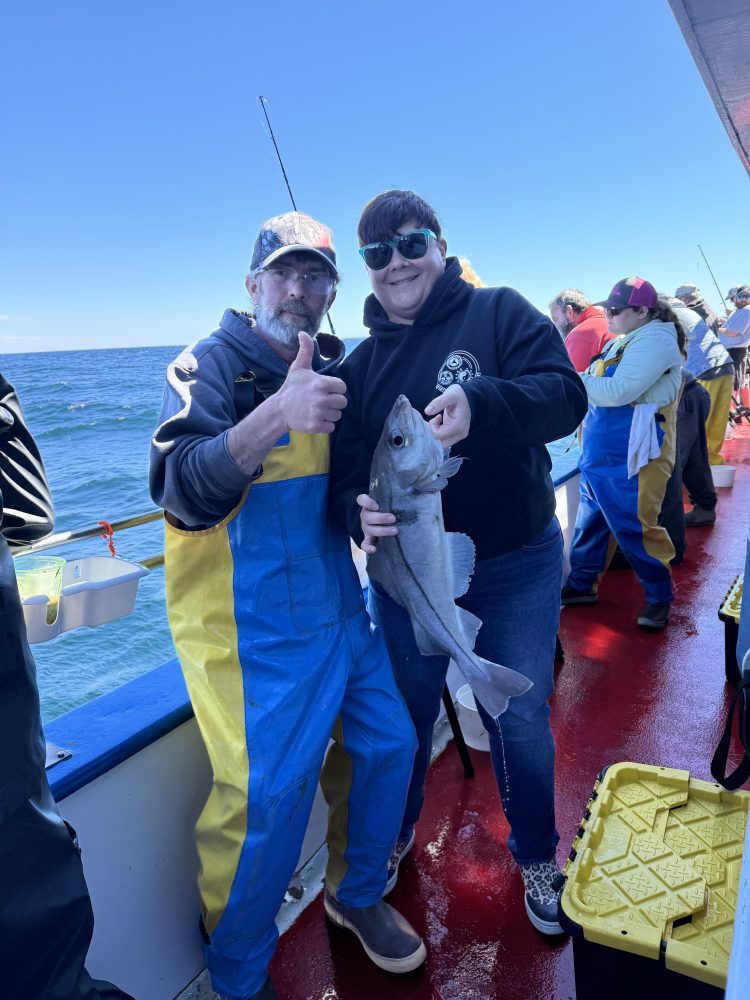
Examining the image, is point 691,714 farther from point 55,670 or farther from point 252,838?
point 55,670

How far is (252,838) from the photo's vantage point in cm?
184

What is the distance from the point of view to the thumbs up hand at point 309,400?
1.66m

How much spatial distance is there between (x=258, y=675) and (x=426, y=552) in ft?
1.99

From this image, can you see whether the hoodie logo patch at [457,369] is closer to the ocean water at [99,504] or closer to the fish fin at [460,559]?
the fish fin at [460,559]

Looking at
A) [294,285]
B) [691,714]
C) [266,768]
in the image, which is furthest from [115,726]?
[691,714]

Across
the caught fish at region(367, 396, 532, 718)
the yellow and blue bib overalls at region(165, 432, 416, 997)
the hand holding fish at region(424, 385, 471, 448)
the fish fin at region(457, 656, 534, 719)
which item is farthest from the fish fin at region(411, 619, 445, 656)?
the hand holding fish at region(424, 385, 471, 448)

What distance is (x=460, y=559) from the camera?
196 centimetres

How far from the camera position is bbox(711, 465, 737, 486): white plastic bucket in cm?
739

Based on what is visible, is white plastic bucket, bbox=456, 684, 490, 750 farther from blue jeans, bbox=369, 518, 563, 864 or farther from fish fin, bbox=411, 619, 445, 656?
fish fin, bbox=411, 619, 445, 656

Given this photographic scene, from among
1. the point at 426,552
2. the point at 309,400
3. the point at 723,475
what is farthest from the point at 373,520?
the point at 723,475

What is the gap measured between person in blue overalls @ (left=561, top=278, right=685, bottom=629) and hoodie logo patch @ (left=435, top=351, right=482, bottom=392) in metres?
2.30

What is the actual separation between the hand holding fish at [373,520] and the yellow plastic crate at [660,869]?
109cm

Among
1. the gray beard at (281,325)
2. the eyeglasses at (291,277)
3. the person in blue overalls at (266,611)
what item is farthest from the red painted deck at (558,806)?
the eyeglasses at (291,277)

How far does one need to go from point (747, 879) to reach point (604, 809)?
1.20 meters
